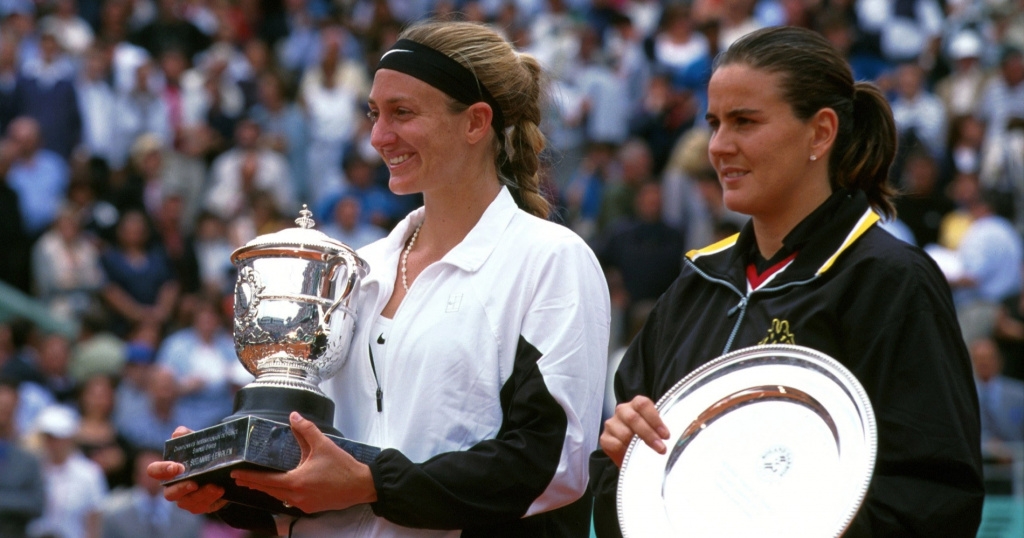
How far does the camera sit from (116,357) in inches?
428

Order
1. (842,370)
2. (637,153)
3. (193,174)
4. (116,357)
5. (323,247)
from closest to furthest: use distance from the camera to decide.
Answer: (842,370)
(323,247)
(116,357)
(637,153)
(193,174)

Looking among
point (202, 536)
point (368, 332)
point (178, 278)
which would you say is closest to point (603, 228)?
point (178, 278)

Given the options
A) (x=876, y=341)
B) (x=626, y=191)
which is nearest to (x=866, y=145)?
(x=876, y=341)

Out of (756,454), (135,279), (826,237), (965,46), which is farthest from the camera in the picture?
(965,46)

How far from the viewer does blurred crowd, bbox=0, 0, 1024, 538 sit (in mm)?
9781

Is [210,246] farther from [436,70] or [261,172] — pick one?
[436,70]

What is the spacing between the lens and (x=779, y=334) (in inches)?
118

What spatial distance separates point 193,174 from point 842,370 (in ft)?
36.5

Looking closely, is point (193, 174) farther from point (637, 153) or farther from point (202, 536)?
point (202, 536)

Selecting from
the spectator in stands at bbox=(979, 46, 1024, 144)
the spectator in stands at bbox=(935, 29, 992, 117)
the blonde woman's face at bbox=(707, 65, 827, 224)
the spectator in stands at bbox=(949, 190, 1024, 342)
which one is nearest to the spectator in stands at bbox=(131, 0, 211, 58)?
the spectator in stands at bbox=(935, 29, 992, 117)

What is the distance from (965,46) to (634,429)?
11.3 meters

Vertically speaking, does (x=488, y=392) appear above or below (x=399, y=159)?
below

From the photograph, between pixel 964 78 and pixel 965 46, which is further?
pixel 965 46

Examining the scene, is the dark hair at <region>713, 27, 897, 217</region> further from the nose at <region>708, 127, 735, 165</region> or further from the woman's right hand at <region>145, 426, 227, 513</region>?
the woman's right hand at <region>145, 426, 227, 513</region>
